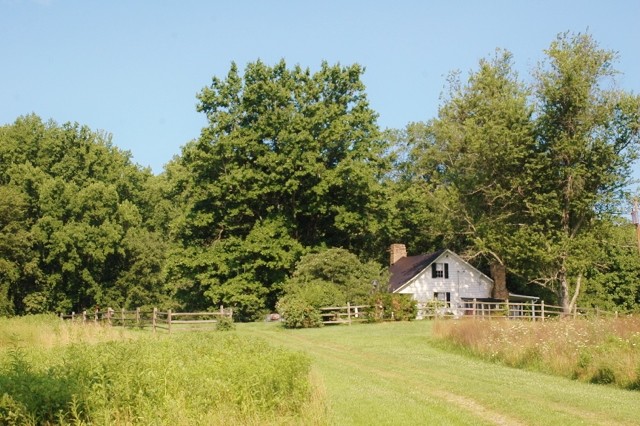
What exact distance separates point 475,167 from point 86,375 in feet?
127

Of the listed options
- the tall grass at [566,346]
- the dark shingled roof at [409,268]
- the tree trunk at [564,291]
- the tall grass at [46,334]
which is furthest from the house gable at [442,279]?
the tall grass at [46,334]

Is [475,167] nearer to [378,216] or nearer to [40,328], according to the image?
[378,216]

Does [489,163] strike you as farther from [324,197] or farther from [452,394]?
[452,394]

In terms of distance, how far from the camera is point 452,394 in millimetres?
15602

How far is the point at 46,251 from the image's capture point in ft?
199

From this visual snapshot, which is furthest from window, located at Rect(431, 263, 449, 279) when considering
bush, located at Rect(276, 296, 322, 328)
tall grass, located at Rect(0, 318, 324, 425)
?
tall grass, located at Rect(0, 318, 324, 425)

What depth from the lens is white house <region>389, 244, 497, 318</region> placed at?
56.8 m

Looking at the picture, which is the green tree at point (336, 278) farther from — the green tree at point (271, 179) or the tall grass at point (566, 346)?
the tall grass at point (566, 346)

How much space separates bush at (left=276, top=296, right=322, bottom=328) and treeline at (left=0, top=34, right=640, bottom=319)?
5.59 feet

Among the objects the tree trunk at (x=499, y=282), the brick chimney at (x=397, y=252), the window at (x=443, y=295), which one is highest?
the brick chimney at (x=397, y=252)

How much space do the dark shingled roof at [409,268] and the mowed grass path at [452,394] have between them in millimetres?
31561

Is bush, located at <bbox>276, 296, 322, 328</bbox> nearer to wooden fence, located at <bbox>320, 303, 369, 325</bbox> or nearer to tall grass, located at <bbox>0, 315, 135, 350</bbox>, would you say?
wooden fence, located at <bbox>320, 303, 369, 325</bbox>

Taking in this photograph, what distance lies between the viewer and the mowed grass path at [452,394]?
12.8 m

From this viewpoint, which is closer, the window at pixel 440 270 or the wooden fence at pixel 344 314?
the wooden fence at pixel 344 314
